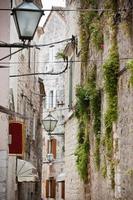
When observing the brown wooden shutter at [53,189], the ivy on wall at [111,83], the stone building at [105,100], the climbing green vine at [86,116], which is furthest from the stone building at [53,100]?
the ivy on wall at [111,83]

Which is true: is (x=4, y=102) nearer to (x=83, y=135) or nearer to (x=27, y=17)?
(x=83, y=135)

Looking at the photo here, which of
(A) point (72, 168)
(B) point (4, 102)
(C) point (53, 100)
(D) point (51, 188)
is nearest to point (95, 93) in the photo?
(B) point (4, 102)

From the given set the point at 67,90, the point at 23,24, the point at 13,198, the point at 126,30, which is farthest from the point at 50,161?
the point at 23,24

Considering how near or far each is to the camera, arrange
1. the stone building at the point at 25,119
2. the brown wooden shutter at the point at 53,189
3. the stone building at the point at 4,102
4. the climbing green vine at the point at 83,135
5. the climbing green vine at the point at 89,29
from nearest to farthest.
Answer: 1. the stone building at the point at 4,102
2. the climbing green vine at the point at 89,29
3. the climbing green vine at the point at 83,135
4. the stone building at the point at 25,119
5. the brown wooden shutter at the point at 53,189

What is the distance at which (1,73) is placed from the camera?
16844mm

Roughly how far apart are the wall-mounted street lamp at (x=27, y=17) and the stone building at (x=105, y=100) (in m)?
3.87

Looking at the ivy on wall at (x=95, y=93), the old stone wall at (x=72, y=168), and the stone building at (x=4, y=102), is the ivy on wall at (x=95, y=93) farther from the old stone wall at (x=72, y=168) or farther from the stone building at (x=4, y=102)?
the stone building at (x=4, y=102)

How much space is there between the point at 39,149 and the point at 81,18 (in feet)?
68.4

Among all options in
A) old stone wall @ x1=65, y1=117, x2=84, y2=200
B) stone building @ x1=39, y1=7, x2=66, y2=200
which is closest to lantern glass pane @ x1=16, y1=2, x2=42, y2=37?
old stone wall @ x1=65, y1=117, x2=84, y2=200

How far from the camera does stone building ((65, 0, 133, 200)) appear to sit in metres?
14.2

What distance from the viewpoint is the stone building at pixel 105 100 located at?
46.8 ft

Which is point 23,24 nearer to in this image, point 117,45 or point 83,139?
point 117,45

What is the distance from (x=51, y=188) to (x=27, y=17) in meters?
37.5

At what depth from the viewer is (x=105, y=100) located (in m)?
16.9
